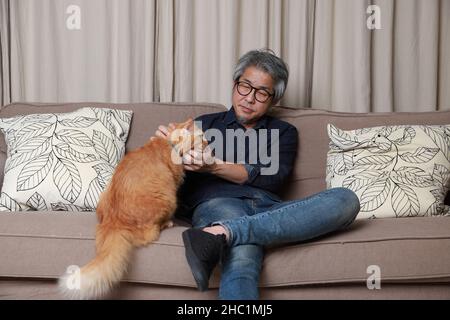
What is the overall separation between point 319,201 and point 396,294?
0.37 m

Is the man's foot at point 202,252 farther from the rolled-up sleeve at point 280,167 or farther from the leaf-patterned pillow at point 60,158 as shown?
the leaf-patterned pillow at point 60,158

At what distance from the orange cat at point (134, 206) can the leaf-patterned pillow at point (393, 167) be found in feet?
1.98

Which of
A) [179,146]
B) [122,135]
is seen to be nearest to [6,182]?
[122,135]

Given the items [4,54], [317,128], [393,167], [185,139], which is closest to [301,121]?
[317,128]

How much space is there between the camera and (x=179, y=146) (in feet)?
5.69

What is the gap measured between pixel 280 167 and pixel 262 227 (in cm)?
51

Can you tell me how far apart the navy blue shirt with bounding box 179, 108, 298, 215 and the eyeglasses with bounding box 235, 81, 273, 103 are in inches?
3.9

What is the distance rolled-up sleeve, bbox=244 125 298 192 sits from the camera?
6.07 ft

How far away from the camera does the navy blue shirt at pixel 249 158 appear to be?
6.04ft

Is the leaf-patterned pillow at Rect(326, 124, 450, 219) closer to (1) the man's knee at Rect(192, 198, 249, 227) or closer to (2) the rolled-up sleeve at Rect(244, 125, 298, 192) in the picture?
(2) the rolled-up sleeve at Rect(244, 125, 298, 192)

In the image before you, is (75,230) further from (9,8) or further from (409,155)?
(9,8)

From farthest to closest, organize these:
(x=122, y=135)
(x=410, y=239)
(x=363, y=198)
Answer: (x=122, y=135)
(x=363, y=198)
(x=410, y=239)

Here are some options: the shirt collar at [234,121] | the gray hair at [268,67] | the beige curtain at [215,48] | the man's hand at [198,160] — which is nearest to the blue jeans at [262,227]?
the man's hand at [198,160]

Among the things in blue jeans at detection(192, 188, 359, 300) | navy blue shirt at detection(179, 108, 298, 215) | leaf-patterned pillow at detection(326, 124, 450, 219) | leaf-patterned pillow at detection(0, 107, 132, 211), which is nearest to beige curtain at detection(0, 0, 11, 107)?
leaf-patterned pillow at detection(0, 107, 132, 211)
